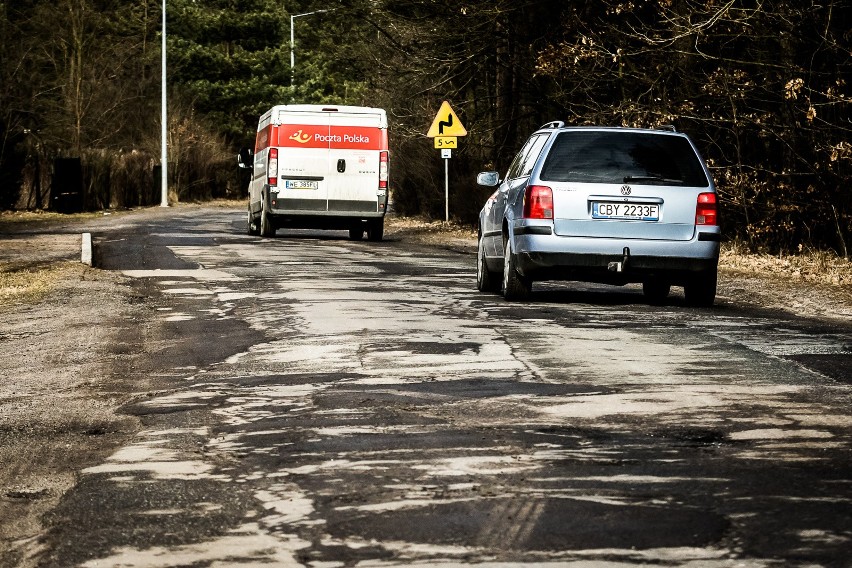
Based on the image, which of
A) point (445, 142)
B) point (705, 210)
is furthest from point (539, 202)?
point (445, 142)

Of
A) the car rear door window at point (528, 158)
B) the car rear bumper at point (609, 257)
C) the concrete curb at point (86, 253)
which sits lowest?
the concrete curb at point (86, 253)

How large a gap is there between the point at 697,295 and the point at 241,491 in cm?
993

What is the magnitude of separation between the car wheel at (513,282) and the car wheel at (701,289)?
1.56m

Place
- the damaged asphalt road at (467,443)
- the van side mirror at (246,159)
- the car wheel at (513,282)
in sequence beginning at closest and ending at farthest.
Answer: the damaged asphalt road at (467,443), the car wheel at (513,282), the van side mirror at (246,159)

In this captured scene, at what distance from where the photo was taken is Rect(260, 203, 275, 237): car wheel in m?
30.5

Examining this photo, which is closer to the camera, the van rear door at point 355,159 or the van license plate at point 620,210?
the van license plate at point 620,210

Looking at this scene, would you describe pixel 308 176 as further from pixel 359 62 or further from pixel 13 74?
pixel 13 74

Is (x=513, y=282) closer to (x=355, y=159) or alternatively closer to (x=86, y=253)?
(x=86, y=253)

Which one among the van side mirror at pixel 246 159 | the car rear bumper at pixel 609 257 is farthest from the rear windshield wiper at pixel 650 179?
the van side mirror at pixel 246 159

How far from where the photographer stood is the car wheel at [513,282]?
50.0 ft

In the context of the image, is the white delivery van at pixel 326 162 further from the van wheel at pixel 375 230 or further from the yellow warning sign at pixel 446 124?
the yellow warning sign at pixel 446 124

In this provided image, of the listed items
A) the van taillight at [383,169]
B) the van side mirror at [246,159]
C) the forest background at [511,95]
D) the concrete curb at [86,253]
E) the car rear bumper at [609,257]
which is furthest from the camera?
the van side mirror at [246,159]

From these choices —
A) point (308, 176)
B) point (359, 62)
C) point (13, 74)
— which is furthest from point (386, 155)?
point (13, 74)

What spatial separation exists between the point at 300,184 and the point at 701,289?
15661 millimetres
